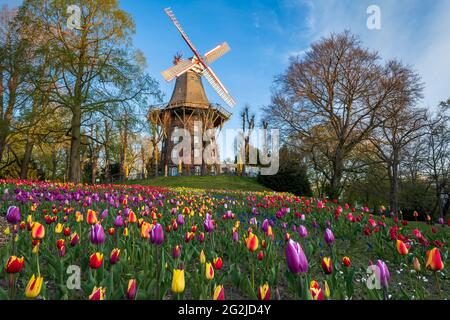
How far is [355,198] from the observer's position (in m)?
31.3

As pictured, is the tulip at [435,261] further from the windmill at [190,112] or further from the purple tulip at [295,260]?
the windmill at [190,112]

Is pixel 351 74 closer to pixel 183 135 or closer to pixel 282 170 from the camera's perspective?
pixel 282 170

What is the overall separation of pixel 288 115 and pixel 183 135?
15.9 metres

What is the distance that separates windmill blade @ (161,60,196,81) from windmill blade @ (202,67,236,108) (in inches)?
83.3

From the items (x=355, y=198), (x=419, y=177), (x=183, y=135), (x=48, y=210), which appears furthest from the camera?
(x=183, y=135)

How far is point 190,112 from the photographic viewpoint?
34.8 meters

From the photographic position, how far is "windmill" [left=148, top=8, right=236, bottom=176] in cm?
3406

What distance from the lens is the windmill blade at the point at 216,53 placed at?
38.9m

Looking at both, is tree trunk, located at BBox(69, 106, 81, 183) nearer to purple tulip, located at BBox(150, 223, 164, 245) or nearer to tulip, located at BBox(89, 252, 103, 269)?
purple tulip, located at BBox(150, 223, 164, 245)

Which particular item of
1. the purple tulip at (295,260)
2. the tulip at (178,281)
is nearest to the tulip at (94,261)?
the tulip at (178,281)

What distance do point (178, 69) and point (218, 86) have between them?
5548mm

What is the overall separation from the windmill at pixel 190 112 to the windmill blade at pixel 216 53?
36 centimetres
